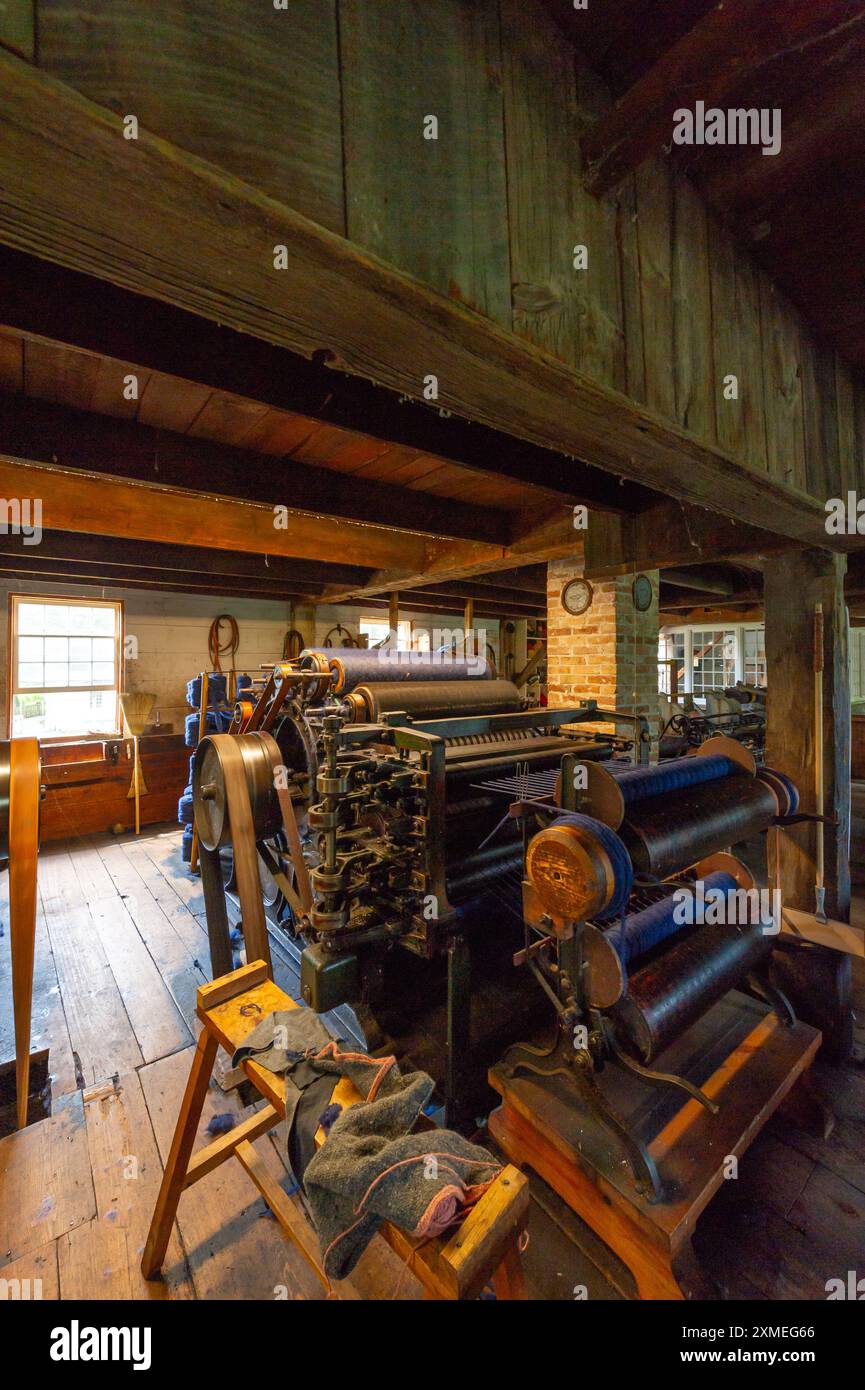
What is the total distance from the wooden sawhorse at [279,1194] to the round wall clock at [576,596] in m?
2.94

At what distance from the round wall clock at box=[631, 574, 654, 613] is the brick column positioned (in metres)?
0.04

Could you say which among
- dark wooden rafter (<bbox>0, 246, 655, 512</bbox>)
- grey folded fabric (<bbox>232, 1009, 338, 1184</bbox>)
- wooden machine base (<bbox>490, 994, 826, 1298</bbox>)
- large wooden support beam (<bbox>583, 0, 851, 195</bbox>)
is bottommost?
wooden machine base (<bbox>490, 994, 826, 1298</bbox>)

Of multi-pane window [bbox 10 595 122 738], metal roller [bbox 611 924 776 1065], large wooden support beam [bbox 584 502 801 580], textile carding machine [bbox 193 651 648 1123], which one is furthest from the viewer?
multi-pane window [bbox 10 595 122 738]

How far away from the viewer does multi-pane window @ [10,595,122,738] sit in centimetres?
585

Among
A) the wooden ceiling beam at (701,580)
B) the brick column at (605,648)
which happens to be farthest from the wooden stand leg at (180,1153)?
the wooden ceiling beam at (701,580)

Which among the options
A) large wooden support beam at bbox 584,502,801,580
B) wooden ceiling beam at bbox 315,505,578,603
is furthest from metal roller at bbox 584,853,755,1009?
wooden ceiling beam at bbox 315,505,578,603

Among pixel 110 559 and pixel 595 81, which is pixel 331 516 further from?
pixel 110 559

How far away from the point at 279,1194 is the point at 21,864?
1402 millimetres

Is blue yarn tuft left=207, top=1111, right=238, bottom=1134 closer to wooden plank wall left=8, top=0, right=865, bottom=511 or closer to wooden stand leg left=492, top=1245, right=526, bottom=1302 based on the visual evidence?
wooden stand leg left=492, top=1245, right=526, bottom=1302

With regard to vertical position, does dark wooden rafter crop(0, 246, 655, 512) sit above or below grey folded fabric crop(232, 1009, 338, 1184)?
above

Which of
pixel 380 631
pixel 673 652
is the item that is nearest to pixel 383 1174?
pixel 380 631

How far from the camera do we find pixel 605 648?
3518 millimetres

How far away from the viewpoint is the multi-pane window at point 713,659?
11547 millimetres
